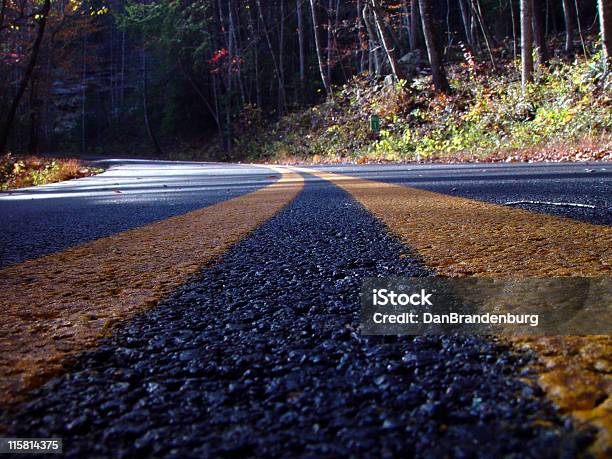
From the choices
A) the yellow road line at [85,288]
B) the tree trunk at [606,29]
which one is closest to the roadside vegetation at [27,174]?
the yellow road line at [85,288]

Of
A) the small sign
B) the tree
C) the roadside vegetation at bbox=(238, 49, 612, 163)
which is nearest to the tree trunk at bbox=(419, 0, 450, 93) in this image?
the roadside vegetation at bbox=(238, 49, 612, 163)

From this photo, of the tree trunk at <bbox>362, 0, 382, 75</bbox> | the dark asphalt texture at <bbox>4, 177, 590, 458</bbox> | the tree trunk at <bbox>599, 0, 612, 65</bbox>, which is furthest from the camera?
the tree trunk at <bbox>362, 0, 382, 75</bbox>

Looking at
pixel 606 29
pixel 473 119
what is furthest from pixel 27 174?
pixel 606 29

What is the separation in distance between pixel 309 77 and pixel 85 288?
30.9m

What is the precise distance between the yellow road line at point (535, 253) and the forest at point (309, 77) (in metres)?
10.1

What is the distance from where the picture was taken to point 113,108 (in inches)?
2074

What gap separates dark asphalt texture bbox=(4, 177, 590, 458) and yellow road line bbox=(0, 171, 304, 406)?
0.06m

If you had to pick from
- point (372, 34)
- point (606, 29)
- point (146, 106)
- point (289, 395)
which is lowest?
point (289, 395)

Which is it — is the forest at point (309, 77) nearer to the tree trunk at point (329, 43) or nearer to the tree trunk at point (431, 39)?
the tree trunk at point (431, 39)

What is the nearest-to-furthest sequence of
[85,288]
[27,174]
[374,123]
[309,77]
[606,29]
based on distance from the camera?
1. [85,288]
2. [27,174]
3. [606,29]
4. [374,123]
5. [309,77]

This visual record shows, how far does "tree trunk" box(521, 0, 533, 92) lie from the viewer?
14383 millimetres

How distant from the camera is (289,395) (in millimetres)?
574

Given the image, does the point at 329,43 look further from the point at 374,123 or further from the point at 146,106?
the point at 146,106

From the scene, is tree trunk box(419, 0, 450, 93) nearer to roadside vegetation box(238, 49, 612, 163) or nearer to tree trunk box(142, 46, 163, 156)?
roadside vegetation box(238, 49, 612, 163)
